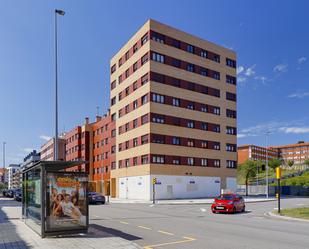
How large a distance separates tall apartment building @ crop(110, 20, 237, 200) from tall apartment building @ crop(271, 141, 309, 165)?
127 metres

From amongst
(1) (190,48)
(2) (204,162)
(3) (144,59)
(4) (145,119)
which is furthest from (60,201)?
(1) (190,48)

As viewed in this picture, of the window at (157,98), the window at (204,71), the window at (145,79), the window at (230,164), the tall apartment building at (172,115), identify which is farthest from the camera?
the window at (230,164)

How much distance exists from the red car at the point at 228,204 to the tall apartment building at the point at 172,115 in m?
25.3

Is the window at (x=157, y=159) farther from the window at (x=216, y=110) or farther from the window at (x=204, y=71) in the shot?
the window at (x=204, y=71)

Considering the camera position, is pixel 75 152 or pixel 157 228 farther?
pixel 75 152

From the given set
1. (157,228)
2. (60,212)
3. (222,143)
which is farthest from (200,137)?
(60,212)

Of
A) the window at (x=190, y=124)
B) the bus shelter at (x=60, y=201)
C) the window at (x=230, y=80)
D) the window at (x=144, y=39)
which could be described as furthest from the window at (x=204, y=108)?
the bus shelter at (x=60, y=201)

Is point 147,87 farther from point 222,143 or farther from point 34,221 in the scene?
point 34,221

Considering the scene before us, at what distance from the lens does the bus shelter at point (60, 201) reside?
11945 mm

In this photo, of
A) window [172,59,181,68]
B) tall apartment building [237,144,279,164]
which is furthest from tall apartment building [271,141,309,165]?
window [172,59,181,68]

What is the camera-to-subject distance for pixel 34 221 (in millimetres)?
13906

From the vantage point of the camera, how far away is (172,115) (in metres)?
55.3

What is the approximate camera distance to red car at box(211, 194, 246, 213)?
85.0ft

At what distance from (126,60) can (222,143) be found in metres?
21.6
